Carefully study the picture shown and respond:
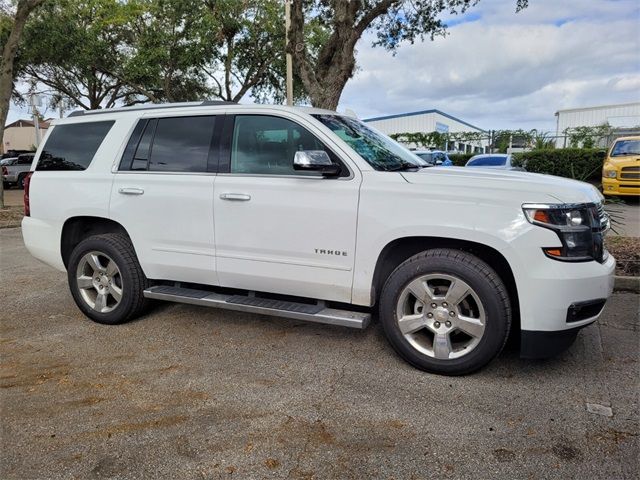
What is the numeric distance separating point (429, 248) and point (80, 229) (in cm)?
340

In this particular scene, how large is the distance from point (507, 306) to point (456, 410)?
750mm

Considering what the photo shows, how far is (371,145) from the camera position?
4023 mm

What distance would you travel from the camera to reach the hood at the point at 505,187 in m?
3.11

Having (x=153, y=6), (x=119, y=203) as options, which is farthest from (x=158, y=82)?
(x=119, y=203)

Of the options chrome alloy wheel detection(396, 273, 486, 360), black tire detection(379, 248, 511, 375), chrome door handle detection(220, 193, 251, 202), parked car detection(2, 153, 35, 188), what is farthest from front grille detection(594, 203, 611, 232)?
parked car detection(2, 153, 35, 188)

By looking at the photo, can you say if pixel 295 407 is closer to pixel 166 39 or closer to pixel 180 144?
pixel 180 144

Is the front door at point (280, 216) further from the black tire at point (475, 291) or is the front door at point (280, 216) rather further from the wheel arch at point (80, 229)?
the wheel arch at point (80, 229)

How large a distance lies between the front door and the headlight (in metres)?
1.20

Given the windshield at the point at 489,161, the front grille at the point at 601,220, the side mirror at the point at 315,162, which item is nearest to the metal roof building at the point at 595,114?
the windshield at the point at 489,161

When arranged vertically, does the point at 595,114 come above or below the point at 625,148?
above

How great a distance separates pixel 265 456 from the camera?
255 cm

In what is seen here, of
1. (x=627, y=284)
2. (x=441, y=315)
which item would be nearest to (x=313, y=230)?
(x=441, y=315)

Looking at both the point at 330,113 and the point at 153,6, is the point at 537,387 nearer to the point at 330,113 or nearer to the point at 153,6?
the point at 330,113

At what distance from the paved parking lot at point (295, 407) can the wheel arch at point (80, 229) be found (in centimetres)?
82
